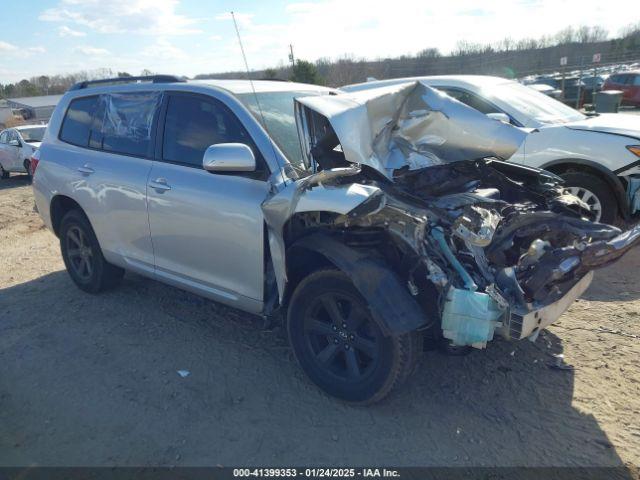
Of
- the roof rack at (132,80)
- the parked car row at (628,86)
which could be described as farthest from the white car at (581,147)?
the parked car row at (628,86)

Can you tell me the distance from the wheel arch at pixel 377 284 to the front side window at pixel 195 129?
0.96m

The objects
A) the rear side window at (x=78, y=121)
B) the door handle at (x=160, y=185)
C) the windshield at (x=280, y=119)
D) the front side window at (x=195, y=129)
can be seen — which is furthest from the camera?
the rear side window at (x=78, y=121)

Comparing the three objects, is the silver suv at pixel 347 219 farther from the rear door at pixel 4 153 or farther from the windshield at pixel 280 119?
the rear door at pixel 4 153

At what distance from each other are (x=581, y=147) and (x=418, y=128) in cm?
305

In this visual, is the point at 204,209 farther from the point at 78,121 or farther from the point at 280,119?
the point at 78,121

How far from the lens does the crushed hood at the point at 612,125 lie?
18.7 feet

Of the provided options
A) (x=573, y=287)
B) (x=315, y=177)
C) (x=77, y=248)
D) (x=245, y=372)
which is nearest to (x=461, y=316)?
(x=573, y=287)

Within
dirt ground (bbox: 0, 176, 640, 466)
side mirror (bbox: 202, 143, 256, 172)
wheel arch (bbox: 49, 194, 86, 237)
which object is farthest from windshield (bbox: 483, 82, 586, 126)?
wheel arch (bbox: 49, 194, 86, 237)

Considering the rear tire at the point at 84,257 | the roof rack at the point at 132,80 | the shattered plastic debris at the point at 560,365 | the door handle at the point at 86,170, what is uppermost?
the roof rack at the point at 132,80

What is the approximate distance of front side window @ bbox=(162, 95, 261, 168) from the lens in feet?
12.3

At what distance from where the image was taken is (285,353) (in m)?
3.94

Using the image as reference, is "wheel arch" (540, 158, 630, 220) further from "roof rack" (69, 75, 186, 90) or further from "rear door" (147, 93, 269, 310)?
"roof rack" (69, 75, 186, 90)

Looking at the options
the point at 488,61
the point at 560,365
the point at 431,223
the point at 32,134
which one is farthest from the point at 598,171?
the point at 488,61

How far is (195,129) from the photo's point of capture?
397cm
